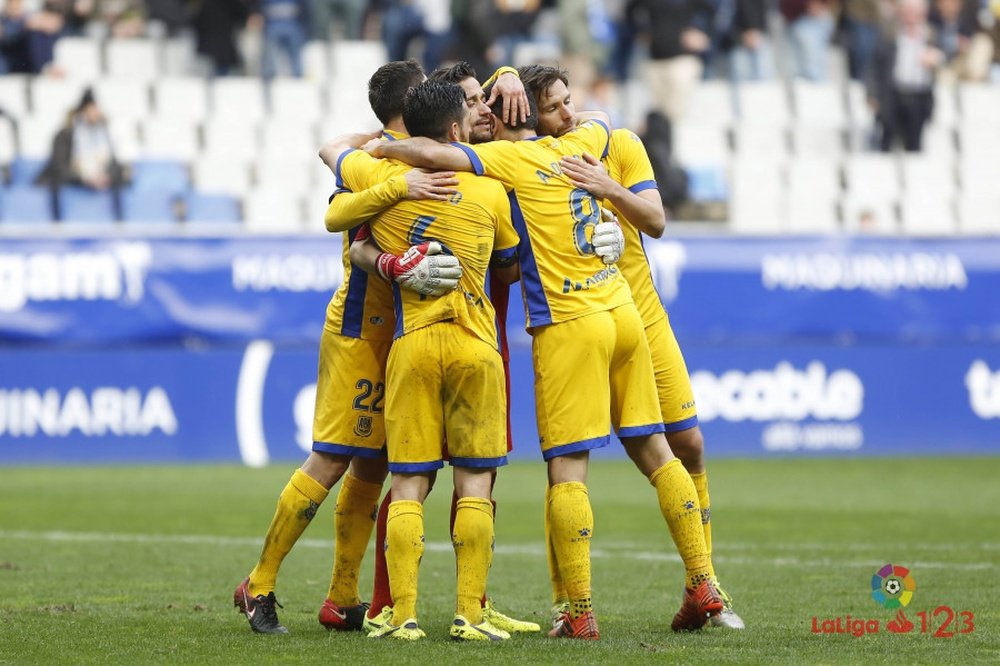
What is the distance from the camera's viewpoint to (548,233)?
706cm

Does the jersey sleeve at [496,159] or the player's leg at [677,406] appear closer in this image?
the jersey sleeve at [496,159]

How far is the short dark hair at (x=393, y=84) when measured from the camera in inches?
284

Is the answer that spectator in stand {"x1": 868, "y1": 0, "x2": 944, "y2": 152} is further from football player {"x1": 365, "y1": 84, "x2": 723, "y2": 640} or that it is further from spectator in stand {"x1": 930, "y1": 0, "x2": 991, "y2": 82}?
football player {"x1": 365, "y1": 84, "x2": 723, "y2": 640}

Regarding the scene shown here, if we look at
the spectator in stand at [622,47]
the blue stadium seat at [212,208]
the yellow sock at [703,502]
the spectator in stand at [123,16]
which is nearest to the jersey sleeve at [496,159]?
the yellow sock at [703,502]

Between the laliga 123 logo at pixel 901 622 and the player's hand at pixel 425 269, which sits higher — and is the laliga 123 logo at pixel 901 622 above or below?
below

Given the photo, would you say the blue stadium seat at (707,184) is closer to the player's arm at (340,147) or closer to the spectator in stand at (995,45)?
the spectator in stand at (995,45)

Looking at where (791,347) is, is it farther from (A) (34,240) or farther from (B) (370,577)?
(B) (370,577)

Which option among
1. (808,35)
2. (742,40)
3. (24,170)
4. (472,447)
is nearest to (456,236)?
(472,447)

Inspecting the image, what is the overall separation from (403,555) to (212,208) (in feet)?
40.1

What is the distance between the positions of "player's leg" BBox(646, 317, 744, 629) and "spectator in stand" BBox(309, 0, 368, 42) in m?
14.6

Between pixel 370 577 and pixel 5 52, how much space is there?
12.7 metres

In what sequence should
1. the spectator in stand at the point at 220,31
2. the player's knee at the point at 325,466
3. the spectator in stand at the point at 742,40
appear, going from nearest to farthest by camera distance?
the player's knee at the point at 325,466
the spectator in stand at the point at 220,31
the spectator in stand at the point at 742,40

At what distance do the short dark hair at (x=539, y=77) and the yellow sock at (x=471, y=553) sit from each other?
1.81m

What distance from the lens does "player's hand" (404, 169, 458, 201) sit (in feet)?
22.5
